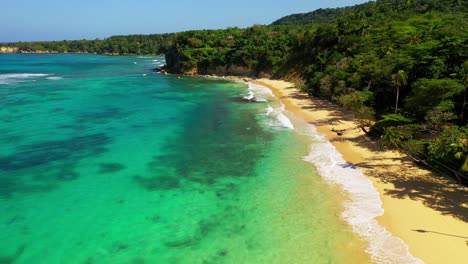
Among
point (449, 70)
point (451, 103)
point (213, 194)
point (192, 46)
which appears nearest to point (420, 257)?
point (213, 194)

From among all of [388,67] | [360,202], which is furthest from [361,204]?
[388,67]

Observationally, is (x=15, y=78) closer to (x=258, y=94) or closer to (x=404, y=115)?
(x=258, y=94)

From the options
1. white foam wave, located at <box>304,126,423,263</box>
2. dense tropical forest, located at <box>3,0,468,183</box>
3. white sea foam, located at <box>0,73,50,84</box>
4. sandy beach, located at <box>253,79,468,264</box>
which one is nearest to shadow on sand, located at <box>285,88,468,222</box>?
sandy beach, located at <box>253,79,468,264</box>

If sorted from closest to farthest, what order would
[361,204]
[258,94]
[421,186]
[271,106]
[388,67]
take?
1. [361,204]
2. [421,186]
3. [388,67]
4. [271,106]
5. [258,94]

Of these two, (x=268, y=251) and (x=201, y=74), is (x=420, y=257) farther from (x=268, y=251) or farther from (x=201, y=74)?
(x=201, y=74)

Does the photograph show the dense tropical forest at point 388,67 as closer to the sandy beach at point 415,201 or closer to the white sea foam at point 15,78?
the sandy beach at point 415,201

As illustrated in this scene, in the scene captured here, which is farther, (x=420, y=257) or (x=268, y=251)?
(x=268, y=251)

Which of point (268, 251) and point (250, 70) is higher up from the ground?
point (250, 70)
